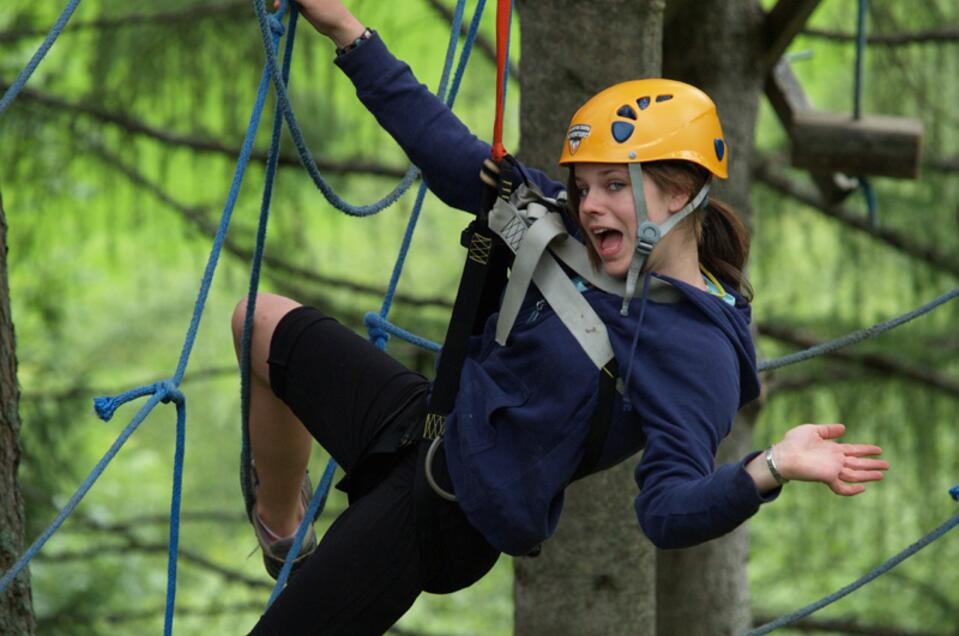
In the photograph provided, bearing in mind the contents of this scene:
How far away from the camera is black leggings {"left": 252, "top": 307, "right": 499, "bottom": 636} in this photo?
2.05m

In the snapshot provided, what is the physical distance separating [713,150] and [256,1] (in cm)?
68

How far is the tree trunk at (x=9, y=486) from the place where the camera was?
7.29ft

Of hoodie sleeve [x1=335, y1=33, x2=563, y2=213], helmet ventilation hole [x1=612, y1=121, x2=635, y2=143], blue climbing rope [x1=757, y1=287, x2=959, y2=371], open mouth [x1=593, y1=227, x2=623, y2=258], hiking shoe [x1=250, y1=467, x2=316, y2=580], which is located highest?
hoodie sleeve [x1=335, y1=33, x2=563, y2=213]

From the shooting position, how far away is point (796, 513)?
563cm

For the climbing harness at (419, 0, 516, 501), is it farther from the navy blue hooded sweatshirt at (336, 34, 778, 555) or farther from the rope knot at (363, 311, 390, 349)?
the rope knot at (363, 311, 390, 349)

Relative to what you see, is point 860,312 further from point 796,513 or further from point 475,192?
point 475,192

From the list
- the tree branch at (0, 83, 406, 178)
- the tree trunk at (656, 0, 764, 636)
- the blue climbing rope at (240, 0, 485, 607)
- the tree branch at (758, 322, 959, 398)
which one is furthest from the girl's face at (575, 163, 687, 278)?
the tree branch at (758, 322, 959, 398)

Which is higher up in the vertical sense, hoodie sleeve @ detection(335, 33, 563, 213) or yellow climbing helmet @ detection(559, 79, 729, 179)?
hoodie sleeve @ detection(335, 33, 563, 213)

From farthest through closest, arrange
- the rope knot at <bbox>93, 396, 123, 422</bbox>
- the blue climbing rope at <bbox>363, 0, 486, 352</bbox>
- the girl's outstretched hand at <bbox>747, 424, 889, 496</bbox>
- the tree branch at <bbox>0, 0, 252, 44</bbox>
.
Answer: the tree branch at <bbox>0, 0, 252, 44</bbox> < the blue climbing rope at <bbox>363, 0, 486, 352</bbox> < the rope knot at <bbox>93, 396, 123, 422</bbox> < the girl's outstretched hand at <bbox>747, 424, 889, 496</bbox>

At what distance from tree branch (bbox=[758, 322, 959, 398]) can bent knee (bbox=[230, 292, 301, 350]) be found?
2.81 meters

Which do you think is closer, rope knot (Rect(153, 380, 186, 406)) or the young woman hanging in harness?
the young woman hanging in harness

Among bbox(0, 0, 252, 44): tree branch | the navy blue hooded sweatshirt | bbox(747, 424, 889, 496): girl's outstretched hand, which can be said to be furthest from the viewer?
bbox(0, 0, 252, 44): tree branch

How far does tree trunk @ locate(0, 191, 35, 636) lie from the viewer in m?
2.22

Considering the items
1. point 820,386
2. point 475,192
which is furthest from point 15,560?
point 820,386
